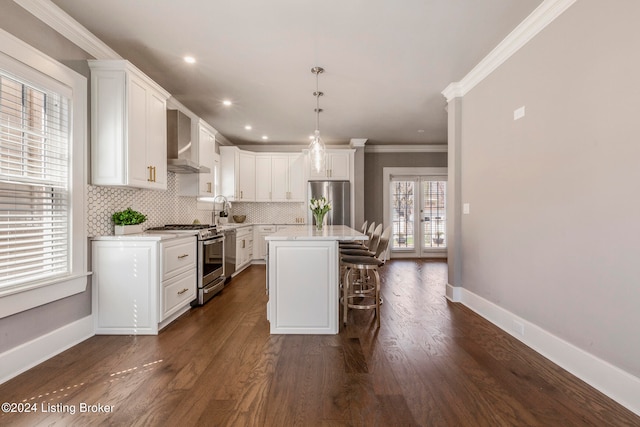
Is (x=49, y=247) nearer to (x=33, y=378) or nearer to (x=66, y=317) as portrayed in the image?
(x=66, y=317)

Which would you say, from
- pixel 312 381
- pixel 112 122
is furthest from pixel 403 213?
pixel 112 122

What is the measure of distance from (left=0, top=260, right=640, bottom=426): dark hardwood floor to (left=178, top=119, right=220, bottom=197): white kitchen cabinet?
2.15 meters

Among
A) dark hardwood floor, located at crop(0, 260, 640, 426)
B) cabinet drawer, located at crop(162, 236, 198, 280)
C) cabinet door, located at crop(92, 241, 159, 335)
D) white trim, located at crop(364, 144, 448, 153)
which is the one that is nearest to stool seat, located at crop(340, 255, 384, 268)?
dark hardwood floor, located at crop(0, 260, 640, 426)

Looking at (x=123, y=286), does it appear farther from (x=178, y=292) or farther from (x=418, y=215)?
(x=418, y=215)

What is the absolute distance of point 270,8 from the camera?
232 cm

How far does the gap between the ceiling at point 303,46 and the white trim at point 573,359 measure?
8.18 ft

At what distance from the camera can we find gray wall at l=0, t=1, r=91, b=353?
200 cm

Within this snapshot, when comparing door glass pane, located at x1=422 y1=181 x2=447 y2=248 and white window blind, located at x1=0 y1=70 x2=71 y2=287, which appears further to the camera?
door glass pane, located at x1=422 y1=181 x2=447 y2=248

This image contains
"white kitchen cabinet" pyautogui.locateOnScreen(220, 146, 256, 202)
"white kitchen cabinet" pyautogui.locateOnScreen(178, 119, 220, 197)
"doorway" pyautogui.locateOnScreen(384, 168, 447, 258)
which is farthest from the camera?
"doorway" pyautogui.locateOnScreen(384, 168, 447, 258)

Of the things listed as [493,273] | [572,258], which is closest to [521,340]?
[493,273]

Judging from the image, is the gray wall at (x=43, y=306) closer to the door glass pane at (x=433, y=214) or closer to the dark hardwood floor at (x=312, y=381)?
the dark hardwood floor at (x=312, y=381)

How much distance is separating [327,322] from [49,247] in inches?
89.5

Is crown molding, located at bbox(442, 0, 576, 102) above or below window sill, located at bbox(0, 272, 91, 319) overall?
above

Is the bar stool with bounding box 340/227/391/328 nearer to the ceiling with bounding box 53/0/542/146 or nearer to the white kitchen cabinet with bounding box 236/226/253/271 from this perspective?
the ceiling with bounding box 53/0/542/146
